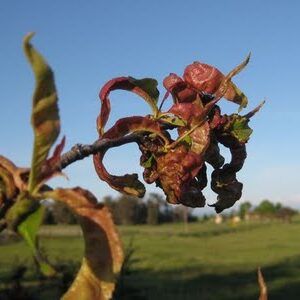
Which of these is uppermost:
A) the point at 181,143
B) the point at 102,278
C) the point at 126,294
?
the point at 181,143

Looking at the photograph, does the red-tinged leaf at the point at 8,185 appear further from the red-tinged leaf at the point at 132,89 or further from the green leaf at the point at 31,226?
the red-tinged leaf at the point at 132,89

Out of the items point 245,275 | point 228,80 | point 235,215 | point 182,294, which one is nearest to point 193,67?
point 228,80

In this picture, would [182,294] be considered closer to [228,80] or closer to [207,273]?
[207,273]

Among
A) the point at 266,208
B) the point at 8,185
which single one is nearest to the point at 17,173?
the point at 8,185

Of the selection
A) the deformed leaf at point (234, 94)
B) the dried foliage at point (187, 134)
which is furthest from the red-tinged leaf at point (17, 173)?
the deformed leaf at point (234, 94)

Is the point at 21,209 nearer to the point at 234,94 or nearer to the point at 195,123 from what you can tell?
the point at 195,123

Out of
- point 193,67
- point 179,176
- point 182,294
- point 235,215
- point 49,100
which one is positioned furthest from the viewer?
point 235,215

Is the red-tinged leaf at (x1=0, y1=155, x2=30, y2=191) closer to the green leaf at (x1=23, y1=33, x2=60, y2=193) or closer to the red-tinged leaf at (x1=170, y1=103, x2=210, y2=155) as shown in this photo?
the green leaf at (x1=23, y1=33, x2=60, y2=193)

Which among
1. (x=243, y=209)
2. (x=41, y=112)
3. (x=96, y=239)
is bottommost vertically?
(x=243, y=209)
